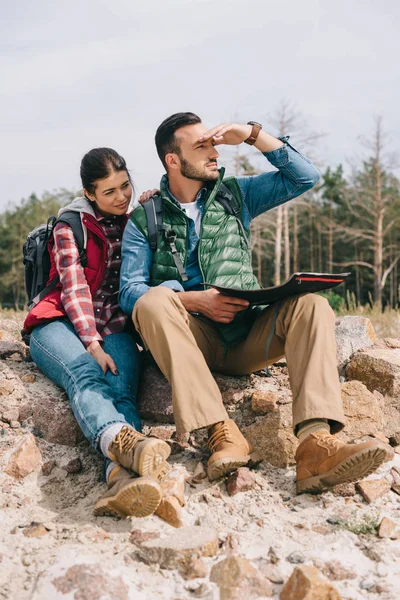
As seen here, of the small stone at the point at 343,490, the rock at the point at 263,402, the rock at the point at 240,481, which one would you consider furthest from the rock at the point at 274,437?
the small stone at the point at 343,490

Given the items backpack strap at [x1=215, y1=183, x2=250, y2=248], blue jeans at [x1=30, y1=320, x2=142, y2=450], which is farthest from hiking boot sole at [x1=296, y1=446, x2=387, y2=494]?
backpack strap at [x1=215, y1=183, x2=250, y2=248]

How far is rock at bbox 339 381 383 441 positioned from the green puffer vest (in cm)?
80

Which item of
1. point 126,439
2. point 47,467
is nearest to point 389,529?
point 126,439

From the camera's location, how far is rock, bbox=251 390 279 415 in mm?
3861

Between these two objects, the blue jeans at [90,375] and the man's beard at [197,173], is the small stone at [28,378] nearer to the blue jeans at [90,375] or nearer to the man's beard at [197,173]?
the blue jeans at [90,375]

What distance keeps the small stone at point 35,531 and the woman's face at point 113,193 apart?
212 cm

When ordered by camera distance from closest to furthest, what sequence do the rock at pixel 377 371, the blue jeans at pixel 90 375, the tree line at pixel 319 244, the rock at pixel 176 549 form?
the rock at pixel 176 549
the blue jeans at pixel 90 375
the rock at pixel 377 371
the tree line at pixel 319 244

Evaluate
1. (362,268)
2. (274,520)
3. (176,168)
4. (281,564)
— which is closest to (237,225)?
(176,168)

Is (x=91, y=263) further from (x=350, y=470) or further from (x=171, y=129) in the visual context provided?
(x=350, y=470)

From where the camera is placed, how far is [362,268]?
38.2 m

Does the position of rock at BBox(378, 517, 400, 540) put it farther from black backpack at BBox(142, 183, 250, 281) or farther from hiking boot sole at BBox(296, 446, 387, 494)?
black backpack at BBox(142, 183, 250, 281)

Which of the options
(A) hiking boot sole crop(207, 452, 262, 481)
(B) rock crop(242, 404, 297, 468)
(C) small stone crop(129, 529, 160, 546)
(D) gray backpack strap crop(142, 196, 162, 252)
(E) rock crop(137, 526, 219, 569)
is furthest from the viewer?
(D) gray backpack strap crop(142, 196, 162, 252)

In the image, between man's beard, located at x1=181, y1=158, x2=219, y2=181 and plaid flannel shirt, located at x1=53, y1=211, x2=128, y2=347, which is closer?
plaid flannel shirt, located at x1=53, y1=211, x2=128, y2=347

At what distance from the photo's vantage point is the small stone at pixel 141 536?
281 cm
